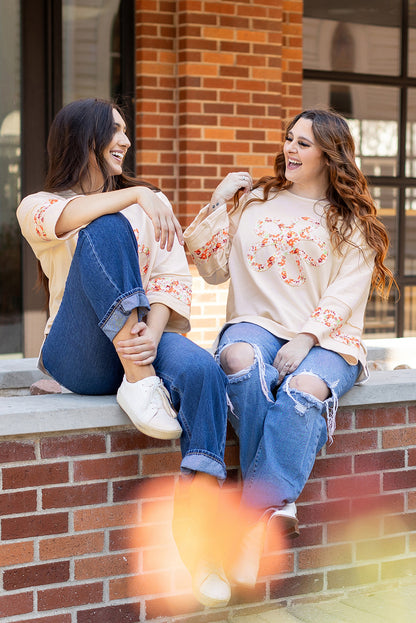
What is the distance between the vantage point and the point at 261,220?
3.24 metres

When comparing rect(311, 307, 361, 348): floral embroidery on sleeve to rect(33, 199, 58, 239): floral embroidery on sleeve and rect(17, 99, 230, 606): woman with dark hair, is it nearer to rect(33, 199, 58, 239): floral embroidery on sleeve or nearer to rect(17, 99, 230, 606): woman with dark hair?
rect(17, 99, 230, 606): woman with dark hair

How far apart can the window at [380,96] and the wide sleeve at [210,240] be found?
3171 millimetres

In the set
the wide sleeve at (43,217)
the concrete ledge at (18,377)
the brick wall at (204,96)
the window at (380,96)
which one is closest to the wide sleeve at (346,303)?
the wide sleeve at (43,217)

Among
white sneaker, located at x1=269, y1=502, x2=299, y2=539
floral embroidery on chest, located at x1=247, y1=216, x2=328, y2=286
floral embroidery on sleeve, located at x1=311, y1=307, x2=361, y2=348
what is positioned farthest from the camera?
floral embroidery on chest, located at x1=247, y1=216, x2=328, y2=286

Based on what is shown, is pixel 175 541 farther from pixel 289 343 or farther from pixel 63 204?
pixel 63 204

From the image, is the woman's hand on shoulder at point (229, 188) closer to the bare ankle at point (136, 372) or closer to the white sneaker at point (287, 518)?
the bare ankle at point (136, 372)

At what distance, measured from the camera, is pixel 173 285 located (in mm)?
2994

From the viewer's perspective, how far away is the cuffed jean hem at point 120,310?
2.57 metres

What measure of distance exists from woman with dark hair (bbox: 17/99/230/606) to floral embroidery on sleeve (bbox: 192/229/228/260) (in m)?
0.26

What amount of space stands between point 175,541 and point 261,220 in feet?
3.82

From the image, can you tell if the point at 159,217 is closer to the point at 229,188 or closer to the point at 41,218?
the point at 41,218

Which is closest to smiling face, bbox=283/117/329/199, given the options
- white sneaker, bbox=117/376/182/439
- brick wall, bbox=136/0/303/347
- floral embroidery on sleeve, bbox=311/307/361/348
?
floral embroidery on sleeve, bbox=311/307/361/348

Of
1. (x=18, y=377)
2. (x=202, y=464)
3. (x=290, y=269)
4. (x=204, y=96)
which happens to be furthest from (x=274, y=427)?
(x=204, y=96)

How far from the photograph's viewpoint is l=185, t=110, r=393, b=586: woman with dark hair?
108 inches
